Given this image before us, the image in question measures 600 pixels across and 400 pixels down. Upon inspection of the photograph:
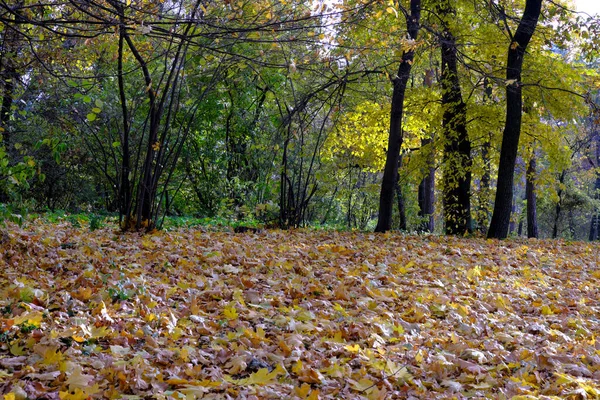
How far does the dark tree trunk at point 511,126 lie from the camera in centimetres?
1020

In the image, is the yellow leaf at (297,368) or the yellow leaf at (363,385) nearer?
the yellow leaf at (363,385)

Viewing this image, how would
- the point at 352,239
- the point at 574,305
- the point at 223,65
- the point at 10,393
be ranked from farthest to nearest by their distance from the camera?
the point at 352,239, the point at 223,65, the point at 574,305, the point at 10,393

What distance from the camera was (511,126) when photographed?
35.0ft

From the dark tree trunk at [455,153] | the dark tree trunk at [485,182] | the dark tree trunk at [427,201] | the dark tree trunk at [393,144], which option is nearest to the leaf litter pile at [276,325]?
the dark tree trunk at [393,144]

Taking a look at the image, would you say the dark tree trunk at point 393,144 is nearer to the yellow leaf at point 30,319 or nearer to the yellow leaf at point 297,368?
the yellow leaf at point 297,368

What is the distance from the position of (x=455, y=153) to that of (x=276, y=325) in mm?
8914

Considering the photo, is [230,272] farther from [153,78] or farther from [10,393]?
[153,78]

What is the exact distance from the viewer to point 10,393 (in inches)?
90.8

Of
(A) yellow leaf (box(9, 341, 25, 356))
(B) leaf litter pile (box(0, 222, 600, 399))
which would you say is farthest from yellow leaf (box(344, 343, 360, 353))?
(A) yellow leaf (box(9, 341, 25, 356))

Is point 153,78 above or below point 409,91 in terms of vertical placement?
below

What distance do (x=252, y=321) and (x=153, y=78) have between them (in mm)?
5299

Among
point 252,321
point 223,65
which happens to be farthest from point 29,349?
point 223,65

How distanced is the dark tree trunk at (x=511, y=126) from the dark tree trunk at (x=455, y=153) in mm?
1051

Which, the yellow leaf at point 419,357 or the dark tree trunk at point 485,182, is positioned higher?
the dark tree trunk at point 485,182
